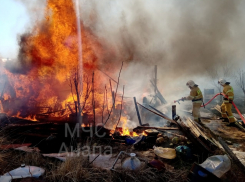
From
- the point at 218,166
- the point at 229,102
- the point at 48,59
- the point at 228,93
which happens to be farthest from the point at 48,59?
the point at 218,166

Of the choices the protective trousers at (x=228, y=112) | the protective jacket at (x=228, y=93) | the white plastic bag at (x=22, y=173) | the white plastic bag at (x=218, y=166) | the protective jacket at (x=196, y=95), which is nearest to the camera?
the white plastic bag at (x=22, y=173)

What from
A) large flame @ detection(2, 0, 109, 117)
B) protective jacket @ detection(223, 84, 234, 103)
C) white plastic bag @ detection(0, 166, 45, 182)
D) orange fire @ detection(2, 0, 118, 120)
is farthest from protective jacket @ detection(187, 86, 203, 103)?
white plastic bag @ detection(0, 166, 45, 182)

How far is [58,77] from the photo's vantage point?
12156mm

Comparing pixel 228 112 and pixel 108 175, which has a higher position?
pixel 228 112

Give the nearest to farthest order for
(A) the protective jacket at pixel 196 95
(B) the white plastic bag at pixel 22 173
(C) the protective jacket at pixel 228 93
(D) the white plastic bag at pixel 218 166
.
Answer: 1. (B) the white plastic bag at pixel 22 173
2. (D) the white plastic bag at pixel 218 166
3. (C) the protective jacket at pixel 228 93
4. (A) the protective jacket at pixel 196 95

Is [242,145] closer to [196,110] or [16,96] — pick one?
[196,110]

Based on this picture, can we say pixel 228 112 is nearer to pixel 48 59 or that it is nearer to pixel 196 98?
pixel 196 98

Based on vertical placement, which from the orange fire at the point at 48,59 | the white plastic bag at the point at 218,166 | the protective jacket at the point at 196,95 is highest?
the orange fire at the point at 48,59

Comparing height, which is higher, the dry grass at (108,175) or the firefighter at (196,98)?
the firefighter at (196,98)

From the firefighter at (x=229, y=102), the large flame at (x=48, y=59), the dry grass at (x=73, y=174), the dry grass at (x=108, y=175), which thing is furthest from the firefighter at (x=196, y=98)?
the large flame at (x=48, y=59)

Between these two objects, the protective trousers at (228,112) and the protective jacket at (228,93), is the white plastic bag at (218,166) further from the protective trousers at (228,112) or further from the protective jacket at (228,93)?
the protective jacket at (228,93)

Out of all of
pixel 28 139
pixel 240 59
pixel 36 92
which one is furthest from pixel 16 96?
pixel 240 59

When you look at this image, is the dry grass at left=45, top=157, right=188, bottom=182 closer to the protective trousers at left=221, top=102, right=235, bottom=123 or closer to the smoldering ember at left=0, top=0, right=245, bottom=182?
the smoldering ember at left=0, top=0, right=245, bottom=182

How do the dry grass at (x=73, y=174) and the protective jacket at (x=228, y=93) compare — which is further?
the protective jacket at (x=228, y=93)
